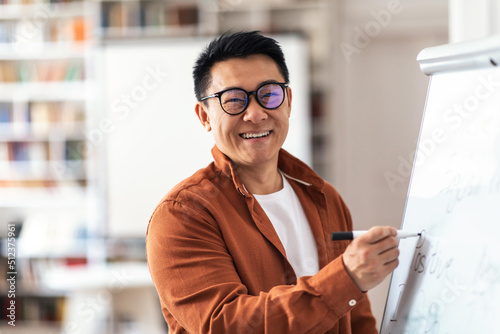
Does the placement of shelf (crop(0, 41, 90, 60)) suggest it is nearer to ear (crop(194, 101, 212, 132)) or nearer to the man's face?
ear (crop(194, 101, 212, 132))

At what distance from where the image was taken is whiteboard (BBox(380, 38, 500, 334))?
1.04 m

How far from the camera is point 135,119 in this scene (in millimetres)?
4551

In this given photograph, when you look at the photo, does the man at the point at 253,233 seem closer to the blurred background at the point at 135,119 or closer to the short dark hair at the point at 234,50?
the short dark hair at the point at 234,50

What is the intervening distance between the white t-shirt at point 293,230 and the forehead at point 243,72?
0.27 meters

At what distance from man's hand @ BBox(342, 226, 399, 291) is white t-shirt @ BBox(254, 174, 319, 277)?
26cm

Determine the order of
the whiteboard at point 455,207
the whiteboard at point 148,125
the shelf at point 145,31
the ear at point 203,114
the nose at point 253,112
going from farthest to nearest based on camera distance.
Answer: the shelf at point 145,31
the whiteboard at point 148,125
the ear at point 203,114
the nose at point 253,112
the whiteboard at point 455,207

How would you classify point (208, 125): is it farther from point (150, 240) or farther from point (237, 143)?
point (150, 240)

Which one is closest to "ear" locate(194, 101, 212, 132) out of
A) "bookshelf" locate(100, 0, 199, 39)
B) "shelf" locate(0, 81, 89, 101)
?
"bookshelf" locate(100, 0, 199, 39)

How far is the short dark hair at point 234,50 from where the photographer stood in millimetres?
1338

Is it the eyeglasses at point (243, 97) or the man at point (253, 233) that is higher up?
the eyeglasses at point (243, 97)

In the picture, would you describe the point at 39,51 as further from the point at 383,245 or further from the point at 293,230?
the point at 383,245

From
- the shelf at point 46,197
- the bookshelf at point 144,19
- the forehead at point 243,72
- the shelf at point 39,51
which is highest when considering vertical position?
the bookshelf at point 144,19

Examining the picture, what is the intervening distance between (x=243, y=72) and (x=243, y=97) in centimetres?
6

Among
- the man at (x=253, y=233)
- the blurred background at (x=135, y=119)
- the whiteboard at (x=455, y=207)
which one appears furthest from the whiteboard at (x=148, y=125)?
the whiteboard at (x=455, y=207)
